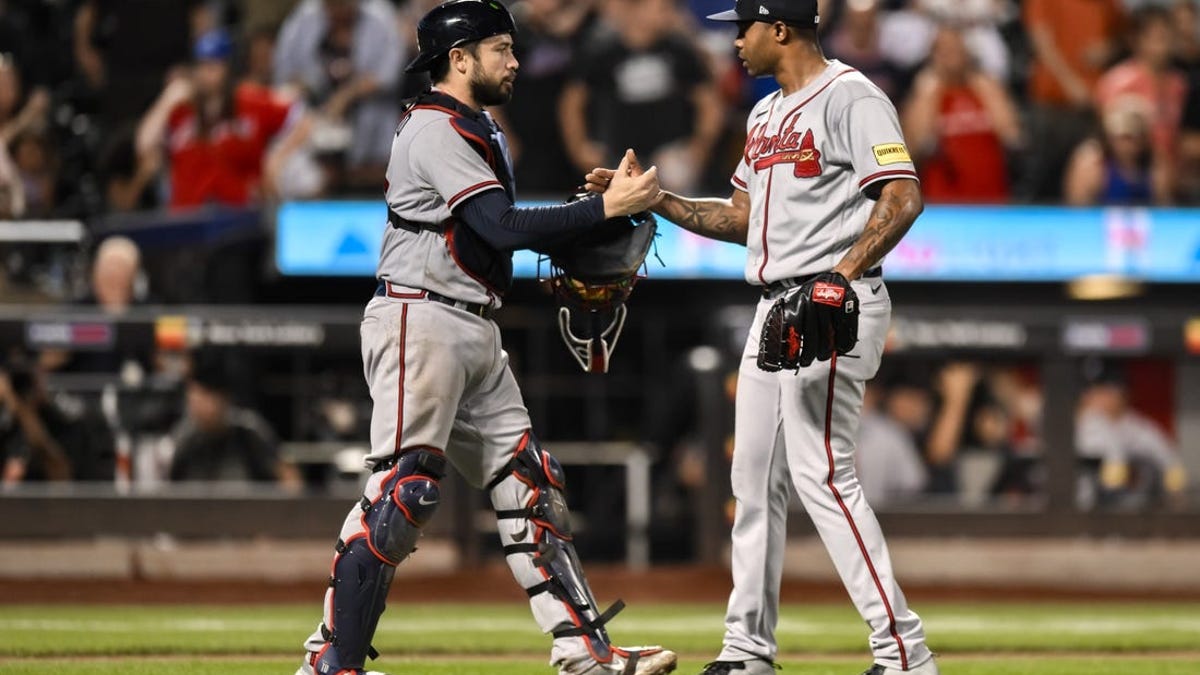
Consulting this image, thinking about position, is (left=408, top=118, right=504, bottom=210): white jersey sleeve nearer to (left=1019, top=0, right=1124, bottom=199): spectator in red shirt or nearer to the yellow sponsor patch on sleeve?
the yellow sponsor patch on sleeve

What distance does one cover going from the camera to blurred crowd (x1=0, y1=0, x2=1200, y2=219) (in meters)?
12.2

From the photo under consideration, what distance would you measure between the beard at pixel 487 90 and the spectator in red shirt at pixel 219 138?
22.8ft

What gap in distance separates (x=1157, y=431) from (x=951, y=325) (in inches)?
59.2

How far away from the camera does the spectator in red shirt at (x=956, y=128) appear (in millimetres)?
12250

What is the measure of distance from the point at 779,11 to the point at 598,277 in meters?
0.97

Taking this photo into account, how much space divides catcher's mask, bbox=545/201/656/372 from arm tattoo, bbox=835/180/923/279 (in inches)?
26.4

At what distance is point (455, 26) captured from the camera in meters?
5.45

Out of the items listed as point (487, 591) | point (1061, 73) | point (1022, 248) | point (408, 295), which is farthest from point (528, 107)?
point (408, 295)

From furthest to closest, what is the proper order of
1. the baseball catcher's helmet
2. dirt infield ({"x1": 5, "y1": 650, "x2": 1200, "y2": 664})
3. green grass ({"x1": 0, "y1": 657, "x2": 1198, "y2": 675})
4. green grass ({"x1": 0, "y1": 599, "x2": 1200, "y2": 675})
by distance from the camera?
1. dirt infield ({"x1": 5, "y1": 650, "x2": 1200, "y2": 664})
2. green grass ({"x1": 0, "y1": 599, "x2": 1200, "y2": 675})
3. green grass ({"x1": 0, "y1": 657, "x2": 1198, "y2": 675})
4. the baseball catcher's helmet

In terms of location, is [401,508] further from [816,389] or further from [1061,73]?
[1061,73]

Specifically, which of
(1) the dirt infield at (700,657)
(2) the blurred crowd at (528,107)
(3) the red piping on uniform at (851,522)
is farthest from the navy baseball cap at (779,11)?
(2) the blurred crowd at (528,107)

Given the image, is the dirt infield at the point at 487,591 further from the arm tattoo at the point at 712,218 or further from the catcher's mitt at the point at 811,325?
the catcher's mitt at the point at 811,325

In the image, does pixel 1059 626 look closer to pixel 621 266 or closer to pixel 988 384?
pixel 988 384

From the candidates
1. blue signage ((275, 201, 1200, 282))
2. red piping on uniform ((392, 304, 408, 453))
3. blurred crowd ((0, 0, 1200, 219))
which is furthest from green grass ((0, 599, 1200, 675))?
blurred crowd ((0, 0, 1200, 219))
